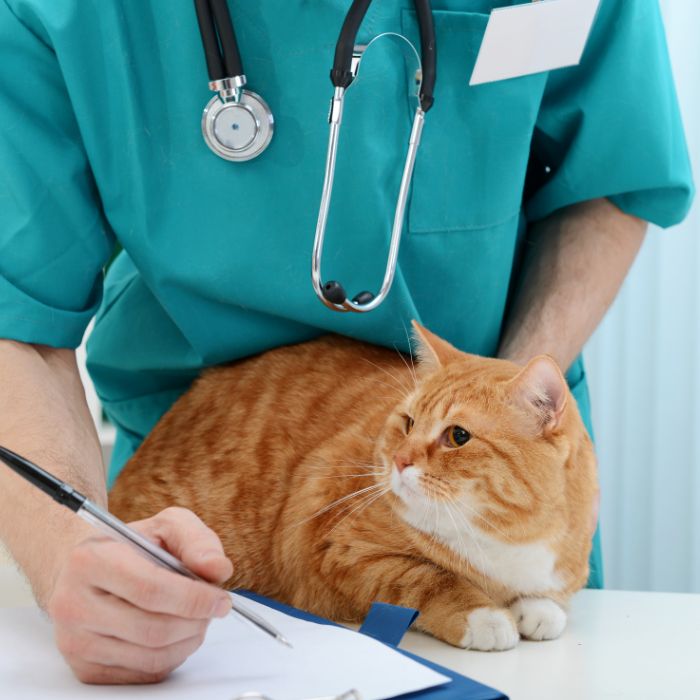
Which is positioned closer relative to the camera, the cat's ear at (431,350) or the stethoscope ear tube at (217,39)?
the stethoscope ear tube at (217,39)

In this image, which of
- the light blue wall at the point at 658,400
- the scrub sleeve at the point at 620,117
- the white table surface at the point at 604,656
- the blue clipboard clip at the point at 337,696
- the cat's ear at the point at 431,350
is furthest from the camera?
the light blue wall at the point at 658,400

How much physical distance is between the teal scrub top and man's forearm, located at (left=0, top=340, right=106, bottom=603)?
39mm

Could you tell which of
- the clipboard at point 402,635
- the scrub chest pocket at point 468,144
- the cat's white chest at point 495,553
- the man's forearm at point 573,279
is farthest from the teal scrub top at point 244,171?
the clipboard at point 402,635

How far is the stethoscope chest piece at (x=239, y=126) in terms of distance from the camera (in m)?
1.01

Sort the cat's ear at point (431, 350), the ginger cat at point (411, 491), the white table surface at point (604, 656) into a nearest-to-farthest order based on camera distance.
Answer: the white table surface at point (604, 656), the ginger cat at point (411, 491), the cat's ear at point (431, 350)

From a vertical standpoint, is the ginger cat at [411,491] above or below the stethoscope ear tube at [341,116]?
below

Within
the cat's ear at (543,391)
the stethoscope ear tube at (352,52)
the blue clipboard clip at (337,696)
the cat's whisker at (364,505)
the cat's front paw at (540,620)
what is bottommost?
the cat's front paw at (540,620)

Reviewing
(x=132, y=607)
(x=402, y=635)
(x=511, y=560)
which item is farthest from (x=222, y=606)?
(x=511, y=560)

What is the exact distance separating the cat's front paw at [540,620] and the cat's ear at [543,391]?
0.18 metres

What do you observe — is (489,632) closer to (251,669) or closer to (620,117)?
(251,669)

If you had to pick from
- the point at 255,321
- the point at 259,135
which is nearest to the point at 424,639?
the point at 255,321

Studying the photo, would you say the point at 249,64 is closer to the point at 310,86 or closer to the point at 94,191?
the point at 310,86

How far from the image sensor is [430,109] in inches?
42.8

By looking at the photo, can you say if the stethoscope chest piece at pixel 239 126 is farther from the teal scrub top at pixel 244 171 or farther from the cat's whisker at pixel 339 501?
the cat's whisker at pixel 339 501
